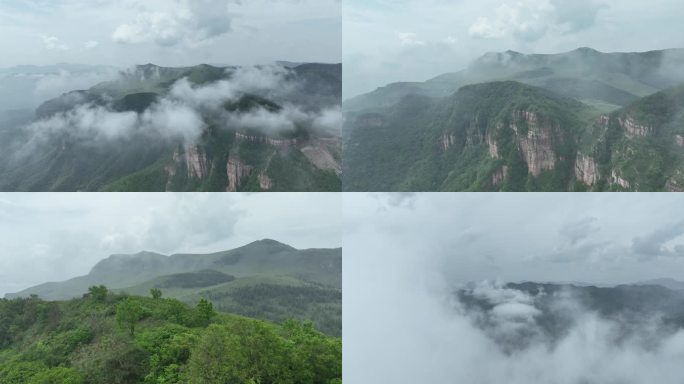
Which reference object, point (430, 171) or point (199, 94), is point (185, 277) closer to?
point (199, 94)

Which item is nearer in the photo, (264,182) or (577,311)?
(577,311)

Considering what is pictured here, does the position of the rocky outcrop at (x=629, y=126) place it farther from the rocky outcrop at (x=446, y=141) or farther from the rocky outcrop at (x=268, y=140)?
the rocky outcrop at (x=268, y=140)

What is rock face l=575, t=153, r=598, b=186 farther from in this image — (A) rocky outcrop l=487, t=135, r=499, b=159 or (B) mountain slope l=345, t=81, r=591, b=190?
(A) rocky outcrop l=487, t=135, r=499, b=159

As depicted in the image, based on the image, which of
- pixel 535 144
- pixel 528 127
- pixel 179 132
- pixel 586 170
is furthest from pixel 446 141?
pixel 179 132

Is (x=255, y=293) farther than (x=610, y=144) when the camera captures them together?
No

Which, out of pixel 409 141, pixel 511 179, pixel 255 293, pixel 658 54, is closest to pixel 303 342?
pixel 255 293

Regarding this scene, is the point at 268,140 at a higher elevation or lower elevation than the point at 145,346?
higher

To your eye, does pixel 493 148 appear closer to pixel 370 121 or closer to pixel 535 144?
pixel 535 144
